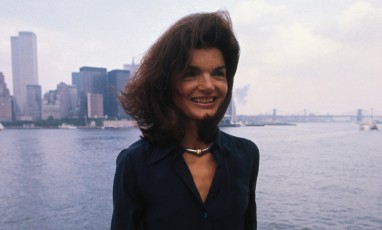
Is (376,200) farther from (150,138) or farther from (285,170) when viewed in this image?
(150,138)

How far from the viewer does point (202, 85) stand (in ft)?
3.70

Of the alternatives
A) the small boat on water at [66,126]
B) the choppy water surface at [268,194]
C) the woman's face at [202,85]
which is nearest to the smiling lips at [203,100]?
the woman's face at [202,85]

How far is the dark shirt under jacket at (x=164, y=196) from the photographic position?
42.3 inches

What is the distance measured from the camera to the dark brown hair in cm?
110

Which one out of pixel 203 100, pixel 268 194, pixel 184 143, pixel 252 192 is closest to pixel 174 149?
pixel 184 143

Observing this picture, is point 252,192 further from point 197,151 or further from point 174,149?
point 174,149

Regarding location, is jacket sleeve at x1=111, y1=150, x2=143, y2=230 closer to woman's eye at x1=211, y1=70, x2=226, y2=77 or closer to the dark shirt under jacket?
the dark shirt under jacket

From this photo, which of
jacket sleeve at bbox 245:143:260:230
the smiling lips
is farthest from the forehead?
jacket sleeve at bbox 245:143:260:230

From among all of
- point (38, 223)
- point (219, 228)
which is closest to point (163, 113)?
point (219, 228)

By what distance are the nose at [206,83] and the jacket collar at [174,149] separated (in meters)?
0.24

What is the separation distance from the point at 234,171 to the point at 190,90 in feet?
1.23

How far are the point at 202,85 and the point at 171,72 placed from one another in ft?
0.40

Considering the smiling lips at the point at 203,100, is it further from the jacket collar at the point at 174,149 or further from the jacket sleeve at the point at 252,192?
the jacket sleeve at the point at 252,192

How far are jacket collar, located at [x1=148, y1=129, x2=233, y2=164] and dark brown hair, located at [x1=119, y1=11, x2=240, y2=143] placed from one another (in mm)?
32
